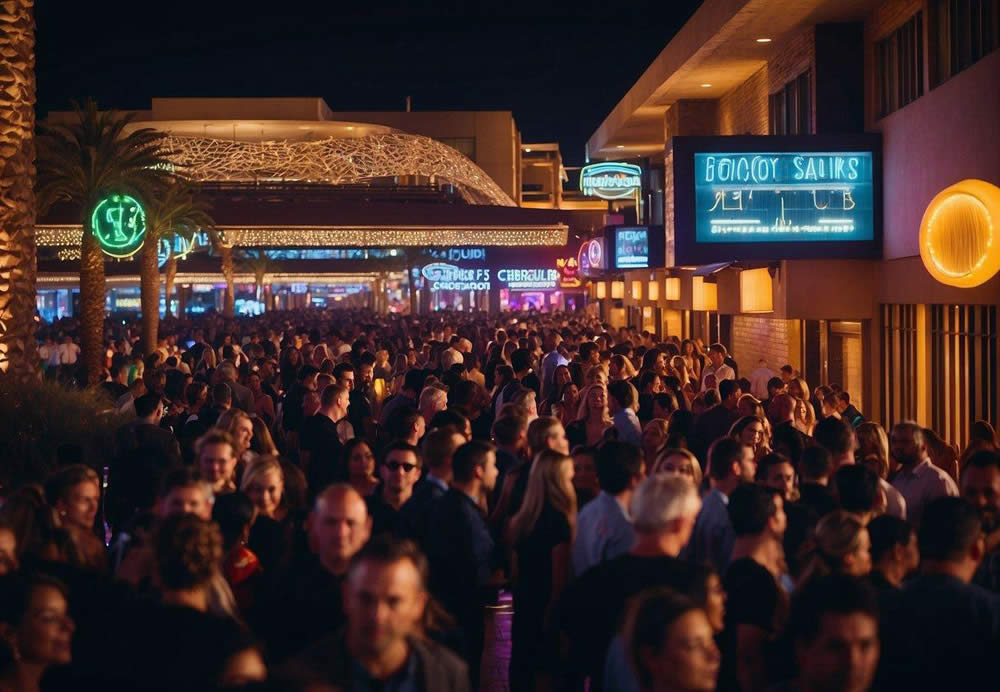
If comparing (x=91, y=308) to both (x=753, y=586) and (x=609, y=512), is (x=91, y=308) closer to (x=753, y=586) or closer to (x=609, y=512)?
(x=609, y=512)

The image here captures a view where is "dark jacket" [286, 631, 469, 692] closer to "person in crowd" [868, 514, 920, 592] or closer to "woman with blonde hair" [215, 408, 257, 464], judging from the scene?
"person in crowd" [868, 514, 920, 592]

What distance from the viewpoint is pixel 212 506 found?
20.8 ft

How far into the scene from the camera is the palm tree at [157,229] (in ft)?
97.0

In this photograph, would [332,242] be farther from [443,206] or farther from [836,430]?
[836,430]

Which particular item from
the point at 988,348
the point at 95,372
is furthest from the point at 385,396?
the point at 95,372

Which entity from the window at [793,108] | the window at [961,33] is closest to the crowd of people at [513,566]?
the window at [961,33]

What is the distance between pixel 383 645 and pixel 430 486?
291cm

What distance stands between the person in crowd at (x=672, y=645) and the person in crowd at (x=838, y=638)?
0.36 metres

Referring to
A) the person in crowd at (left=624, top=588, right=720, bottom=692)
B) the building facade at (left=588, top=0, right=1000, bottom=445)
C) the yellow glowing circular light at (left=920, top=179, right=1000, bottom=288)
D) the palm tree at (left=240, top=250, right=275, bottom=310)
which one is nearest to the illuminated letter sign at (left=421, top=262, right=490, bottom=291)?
the palm tree at (left=240, top=250, right=275, bottom=310)

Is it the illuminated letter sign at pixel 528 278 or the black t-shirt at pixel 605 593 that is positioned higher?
the illuminated letter sign at pixel 528 278

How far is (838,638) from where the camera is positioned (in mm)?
4012

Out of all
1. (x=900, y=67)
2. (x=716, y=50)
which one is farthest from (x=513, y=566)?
(x=716, y=50)

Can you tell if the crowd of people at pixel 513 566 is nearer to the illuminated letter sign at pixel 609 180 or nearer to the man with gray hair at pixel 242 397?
the man with gray hair at pixel 242 397

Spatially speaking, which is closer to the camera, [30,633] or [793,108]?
[30,633]
